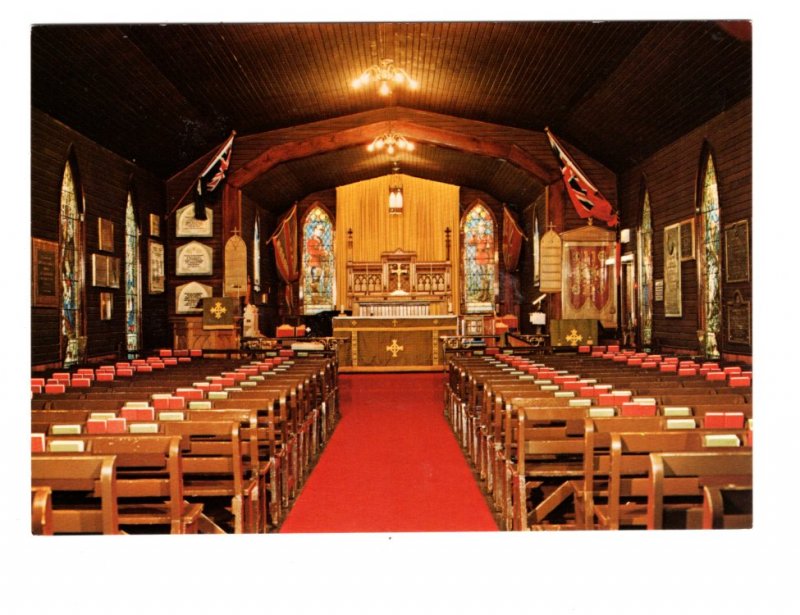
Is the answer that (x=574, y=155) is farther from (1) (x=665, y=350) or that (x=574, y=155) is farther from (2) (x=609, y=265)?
(1) (x=665, y=350)

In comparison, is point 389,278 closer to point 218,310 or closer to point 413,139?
point 413,139

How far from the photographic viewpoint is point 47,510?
8.76 ft

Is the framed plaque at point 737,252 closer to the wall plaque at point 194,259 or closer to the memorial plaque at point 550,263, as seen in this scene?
the memorial plaque at point 550,263

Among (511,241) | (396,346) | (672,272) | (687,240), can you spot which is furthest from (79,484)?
(511,241)

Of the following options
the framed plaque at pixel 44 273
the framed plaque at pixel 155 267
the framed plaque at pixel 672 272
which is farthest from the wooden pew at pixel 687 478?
the framed plaque at pixel 155 267

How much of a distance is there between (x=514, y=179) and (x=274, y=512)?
1145cm

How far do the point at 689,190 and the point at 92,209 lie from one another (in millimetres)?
8302

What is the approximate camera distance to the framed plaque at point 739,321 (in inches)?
269

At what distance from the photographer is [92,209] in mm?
9641

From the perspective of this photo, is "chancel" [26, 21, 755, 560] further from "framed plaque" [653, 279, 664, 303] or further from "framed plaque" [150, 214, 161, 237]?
"framed plaque" [150, 214, 161, 237]

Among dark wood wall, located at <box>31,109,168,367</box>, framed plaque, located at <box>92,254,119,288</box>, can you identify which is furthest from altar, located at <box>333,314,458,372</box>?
framed plaque, located at <box>92,254,119,288</box>

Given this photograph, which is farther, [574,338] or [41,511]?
[574,338]

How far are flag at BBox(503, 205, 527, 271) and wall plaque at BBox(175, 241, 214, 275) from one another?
7.71 m

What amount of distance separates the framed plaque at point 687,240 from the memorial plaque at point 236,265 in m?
7.56
